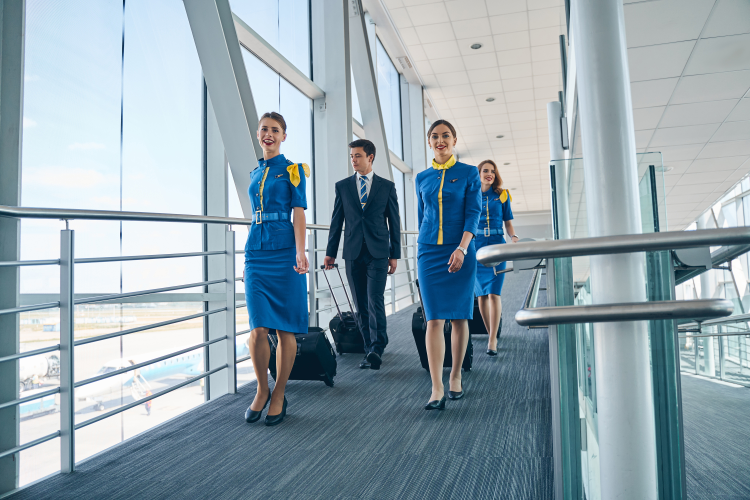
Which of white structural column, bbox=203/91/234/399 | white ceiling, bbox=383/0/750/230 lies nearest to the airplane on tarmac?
white structural column, bbox=203/91/234/399

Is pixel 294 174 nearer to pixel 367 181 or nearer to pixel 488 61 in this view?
pixel 367 181

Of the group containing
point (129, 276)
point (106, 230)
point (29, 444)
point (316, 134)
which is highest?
point (316, 134)

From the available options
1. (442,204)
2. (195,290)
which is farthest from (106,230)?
(442,204)

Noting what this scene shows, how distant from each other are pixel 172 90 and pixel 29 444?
2.76 m

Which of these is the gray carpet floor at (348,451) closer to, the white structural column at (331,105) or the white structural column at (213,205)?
the white structural column at (213,205)

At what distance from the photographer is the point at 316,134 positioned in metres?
6.05

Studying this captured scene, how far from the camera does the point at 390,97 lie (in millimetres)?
9758

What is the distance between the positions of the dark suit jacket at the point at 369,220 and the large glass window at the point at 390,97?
558 centimetres

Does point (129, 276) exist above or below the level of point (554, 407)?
above

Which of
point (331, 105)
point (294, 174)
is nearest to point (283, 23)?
point (331, 105)

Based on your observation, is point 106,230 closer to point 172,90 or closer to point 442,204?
point 172,90

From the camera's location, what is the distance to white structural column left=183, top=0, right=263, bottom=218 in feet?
12.1

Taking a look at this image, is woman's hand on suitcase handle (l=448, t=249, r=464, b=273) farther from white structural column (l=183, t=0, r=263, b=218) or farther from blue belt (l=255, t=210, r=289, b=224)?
white structural column (l=183, t=0, r=263, b=218)

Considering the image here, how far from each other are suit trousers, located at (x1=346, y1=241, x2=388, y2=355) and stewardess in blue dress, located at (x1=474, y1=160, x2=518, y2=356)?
70cm
